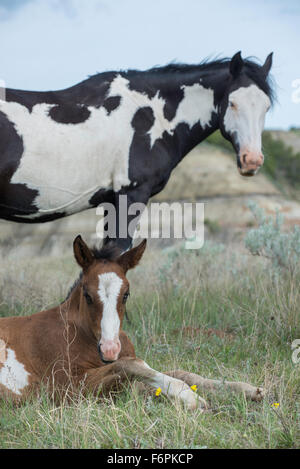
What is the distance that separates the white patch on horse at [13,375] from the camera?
3898 millimetres

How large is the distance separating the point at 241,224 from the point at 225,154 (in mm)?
4775

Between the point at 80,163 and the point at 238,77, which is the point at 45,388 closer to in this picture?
the point at 80,163

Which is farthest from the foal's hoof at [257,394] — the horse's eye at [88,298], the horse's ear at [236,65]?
the horse's ear at [236,65]

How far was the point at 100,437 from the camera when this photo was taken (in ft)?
10.3

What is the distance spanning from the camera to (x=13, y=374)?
3930mm

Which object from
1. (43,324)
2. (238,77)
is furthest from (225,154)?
(43,324)

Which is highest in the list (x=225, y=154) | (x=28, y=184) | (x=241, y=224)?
(x=225, y=154)

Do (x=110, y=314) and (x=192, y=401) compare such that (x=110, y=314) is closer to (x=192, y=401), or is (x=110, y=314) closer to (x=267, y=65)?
(x=192, y=401)

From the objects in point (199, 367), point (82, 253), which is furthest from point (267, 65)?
point (199, 367)

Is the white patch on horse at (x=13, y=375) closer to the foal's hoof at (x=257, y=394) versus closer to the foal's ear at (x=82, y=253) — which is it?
the foal's ear at (x=82, y=253)

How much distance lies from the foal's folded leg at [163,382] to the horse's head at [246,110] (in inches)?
80.1

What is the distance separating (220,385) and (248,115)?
239 centimetres

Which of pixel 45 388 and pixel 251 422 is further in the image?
pixel 45 388
